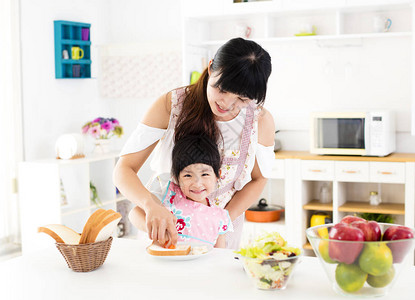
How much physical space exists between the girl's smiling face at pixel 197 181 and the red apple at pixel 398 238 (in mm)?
729

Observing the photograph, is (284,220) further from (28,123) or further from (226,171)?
(226,171)

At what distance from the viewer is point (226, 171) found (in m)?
2.06


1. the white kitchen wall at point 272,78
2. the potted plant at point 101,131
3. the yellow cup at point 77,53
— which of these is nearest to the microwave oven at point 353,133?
the white kitchen wall at point 272,78

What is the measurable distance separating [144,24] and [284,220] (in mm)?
2105

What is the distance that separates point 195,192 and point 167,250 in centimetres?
35

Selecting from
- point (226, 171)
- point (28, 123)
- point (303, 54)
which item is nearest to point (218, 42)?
point (303, 54)

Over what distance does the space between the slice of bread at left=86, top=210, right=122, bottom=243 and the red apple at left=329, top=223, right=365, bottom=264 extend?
2.04ft

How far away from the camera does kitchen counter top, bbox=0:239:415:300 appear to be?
1.37m

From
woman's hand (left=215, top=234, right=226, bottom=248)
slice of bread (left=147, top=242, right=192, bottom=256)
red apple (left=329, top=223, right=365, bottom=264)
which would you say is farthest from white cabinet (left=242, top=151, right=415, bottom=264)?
red apple (left=329, top=223, right=365, bottom=264)

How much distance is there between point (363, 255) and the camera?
1.24 metres

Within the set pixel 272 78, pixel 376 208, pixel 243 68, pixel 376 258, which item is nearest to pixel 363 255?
pixel 376 258

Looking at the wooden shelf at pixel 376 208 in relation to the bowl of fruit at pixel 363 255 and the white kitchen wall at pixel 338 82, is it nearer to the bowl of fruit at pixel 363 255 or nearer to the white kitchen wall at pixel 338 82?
the white kitchen wall at pixel 338 82

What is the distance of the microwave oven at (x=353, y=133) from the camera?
12.8 ft

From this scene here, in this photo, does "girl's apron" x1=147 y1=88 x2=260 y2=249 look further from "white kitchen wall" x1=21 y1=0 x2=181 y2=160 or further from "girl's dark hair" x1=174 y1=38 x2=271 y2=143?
"white kitchen wall" x1=21 y1=0 x2=181 y2=160
